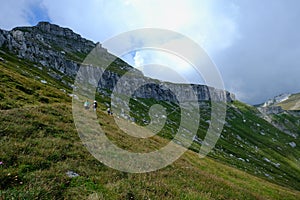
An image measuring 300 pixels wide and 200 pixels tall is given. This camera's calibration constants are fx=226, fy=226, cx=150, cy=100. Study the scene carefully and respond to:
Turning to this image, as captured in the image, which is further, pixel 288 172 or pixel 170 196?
pixel 288 172

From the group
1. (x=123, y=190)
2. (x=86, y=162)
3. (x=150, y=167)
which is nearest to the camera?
(x=123, y=190)

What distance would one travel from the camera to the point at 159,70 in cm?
1545

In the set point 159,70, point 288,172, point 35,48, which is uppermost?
point 35,48

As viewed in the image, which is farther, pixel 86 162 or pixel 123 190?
pixel 86 162

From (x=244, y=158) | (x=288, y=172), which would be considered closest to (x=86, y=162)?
(x=244, y=158)

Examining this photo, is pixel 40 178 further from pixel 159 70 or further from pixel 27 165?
pixel 159 70

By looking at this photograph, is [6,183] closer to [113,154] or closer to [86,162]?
[86,162]

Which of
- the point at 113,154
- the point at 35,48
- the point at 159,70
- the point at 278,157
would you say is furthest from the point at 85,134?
the point at 278,157

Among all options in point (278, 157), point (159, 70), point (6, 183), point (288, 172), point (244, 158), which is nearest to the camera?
point (6, 183)

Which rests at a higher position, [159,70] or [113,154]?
[159,70]

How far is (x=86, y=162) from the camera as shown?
12.0 m

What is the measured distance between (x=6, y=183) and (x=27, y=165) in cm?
148

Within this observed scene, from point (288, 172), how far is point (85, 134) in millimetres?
186545

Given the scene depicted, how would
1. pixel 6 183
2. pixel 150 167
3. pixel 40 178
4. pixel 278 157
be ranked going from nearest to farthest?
pixel 6 183 < pixel 40 178 < pixel 150 167 < pixel 278 157
